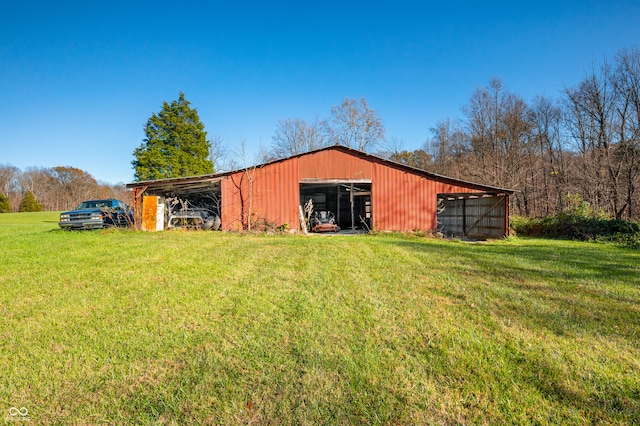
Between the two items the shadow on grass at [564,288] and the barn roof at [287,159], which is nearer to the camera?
the shadow on grass at [564,288]

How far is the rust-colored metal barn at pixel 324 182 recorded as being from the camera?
14.0 meters

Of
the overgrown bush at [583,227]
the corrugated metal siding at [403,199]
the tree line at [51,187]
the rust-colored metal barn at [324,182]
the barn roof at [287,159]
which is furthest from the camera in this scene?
the tree line at [51,187]

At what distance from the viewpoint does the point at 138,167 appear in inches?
1358

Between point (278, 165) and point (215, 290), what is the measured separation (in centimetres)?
1038

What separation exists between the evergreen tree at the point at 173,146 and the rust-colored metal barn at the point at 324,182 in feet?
70.6

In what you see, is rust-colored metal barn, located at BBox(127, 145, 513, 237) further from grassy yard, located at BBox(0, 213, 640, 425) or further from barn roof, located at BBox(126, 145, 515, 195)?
grassy yard, located at BBox(0, 213, 640, 425)

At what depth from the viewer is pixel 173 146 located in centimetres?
3619

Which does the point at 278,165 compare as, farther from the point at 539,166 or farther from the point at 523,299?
the point at 539,166

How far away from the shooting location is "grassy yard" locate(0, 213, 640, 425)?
216 centimetres

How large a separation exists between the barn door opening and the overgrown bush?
8.85 feet

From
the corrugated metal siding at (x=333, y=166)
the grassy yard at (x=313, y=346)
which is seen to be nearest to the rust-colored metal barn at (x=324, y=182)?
the corrugated metal siding at (x=333, y=166)

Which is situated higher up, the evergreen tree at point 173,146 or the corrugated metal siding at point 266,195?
the evergreen tree at point 173,146

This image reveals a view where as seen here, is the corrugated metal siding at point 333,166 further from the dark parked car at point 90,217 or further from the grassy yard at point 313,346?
the grassy yard at point 313,346

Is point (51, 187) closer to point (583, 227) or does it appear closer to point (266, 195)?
point (266, 195)
